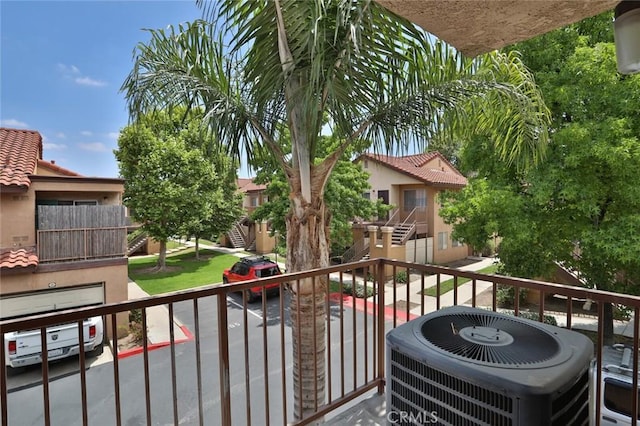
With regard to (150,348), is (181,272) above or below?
above

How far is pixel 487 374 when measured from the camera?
39.3 inches

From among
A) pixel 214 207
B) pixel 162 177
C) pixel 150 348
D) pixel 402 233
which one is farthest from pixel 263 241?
pixel 150 348

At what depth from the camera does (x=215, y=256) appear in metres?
17.7

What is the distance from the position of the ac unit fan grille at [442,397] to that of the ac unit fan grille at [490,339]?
0.32 ft

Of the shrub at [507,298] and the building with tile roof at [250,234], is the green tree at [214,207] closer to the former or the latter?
the building with tile roof at [250,234]

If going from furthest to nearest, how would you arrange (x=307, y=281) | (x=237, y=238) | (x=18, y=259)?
(x=237, y=238), (x=18, y=259), (x=307, y=281)

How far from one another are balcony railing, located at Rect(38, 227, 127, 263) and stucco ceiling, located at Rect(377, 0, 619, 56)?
8.54m

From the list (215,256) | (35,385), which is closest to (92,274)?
(35,385)

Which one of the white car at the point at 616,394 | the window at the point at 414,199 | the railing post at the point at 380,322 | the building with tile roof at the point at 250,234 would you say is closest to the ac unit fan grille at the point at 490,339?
the railing post at the point at 380,322

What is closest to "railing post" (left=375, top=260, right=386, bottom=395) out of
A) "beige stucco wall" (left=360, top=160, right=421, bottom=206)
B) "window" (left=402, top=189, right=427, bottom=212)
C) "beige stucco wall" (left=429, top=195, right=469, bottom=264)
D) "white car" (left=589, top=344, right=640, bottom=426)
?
"white car" (left=589, top=344, right=640, bottom=426)

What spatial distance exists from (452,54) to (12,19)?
7.90 meters

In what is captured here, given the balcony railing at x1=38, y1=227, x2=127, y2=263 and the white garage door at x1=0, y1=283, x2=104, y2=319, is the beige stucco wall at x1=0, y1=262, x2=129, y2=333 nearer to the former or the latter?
the white garage door at x1=0, y1=283, x2=104, y2=319

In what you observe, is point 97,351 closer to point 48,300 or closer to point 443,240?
point 48,300

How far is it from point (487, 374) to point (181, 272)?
14.1 meters
